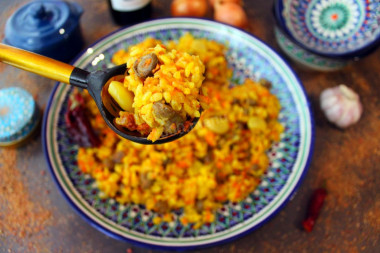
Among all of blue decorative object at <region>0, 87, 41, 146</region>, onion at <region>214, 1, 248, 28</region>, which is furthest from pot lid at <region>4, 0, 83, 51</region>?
onion at <region>214, 1, 248, 28</region>

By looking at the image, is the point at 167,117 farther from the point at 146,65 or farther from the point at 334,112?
the point at 334,112

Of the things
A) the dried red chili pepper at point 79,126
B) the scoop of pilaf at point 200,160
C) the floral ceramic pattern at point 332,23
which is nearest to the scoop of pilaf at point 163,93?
the scoop of pilaf at point 200,160

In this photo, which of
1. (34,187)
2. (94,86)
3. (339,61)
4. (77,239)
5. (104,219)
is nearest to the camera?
(94,86)

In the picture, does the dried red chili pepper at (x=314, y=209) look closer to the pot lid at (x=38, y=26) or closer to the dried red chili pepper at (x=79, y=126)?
the dried red chili pepper at (x=79, y=126)

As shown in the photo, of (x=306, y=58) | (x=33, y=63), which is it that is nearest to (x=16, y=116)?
(x=33, y=63)

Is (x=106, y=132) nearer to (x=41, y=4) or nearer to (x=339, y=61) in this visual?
(x=41, y=4)

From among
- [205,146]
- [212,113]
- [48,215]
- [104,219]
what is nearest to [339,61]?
[212,113]

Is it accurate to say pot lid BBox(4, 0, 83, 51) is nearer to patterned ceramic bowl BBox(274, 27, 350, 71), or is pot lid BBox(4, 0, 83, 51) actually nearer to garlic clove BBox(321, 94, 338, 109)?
patterned ceramic bowl BBox(274, 27, 350, 71)
